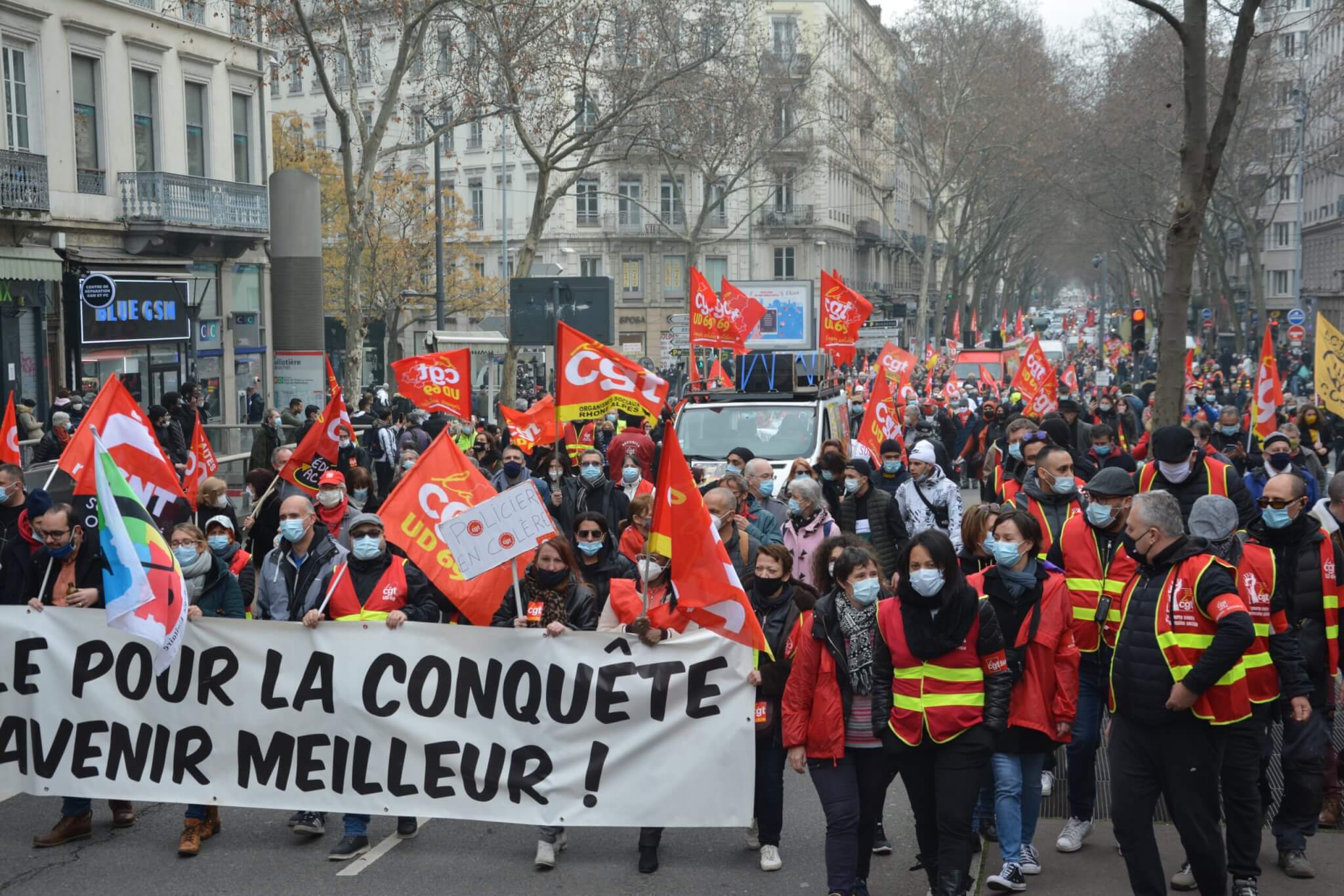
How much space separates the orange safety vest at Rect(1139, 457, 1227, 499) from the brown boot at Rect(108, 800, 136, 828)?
18.1 ft

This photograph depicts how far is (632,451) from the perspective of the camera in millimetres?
13422

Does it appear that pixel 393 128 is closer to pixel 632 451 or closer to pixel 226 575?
pixel 632 451

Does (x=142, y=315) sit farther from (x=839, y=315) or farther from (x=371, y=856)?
(x=371, y=856)

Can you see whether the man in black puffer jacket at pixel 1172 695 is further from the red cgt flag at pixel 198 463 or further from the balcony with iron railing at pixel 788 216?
the balcony with iron railing at pixel 788 216

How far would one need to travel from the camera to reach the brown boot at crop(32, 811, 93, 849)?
23.9 feet

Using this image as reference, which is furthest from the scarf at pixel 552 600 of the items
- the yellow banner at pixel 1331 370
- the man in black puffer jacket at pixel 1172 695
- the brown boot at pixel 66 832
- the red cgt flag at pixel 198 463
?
the yellow banner at pixel 1331 370

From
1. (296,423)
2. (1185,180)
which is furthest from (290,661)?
(296,423)

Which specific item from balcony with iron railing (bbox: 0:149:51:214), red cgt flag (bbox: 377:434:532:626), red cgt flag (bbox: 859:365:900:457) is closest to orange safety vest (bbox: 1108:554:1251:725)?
red cgt flag (bbox: 377:434:532:626)

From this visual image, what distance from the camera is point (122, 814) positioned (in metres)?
7.63

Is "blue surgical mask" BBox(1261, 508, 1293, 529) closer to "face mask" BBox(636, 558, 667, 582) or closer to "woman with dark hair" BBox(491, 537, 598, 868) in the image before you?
"face mask" BBox(636, 558, 667, 582)

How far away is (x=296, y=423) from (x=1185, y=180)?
1352 cm

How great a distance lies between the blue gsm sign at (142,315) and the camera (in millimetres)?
26047

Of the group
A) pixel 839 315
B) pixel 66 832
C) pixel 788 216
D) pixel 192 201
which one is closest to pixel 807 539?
pixel 66 832

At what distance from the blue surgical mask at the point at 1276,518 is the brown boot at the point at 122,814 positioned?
555cm
